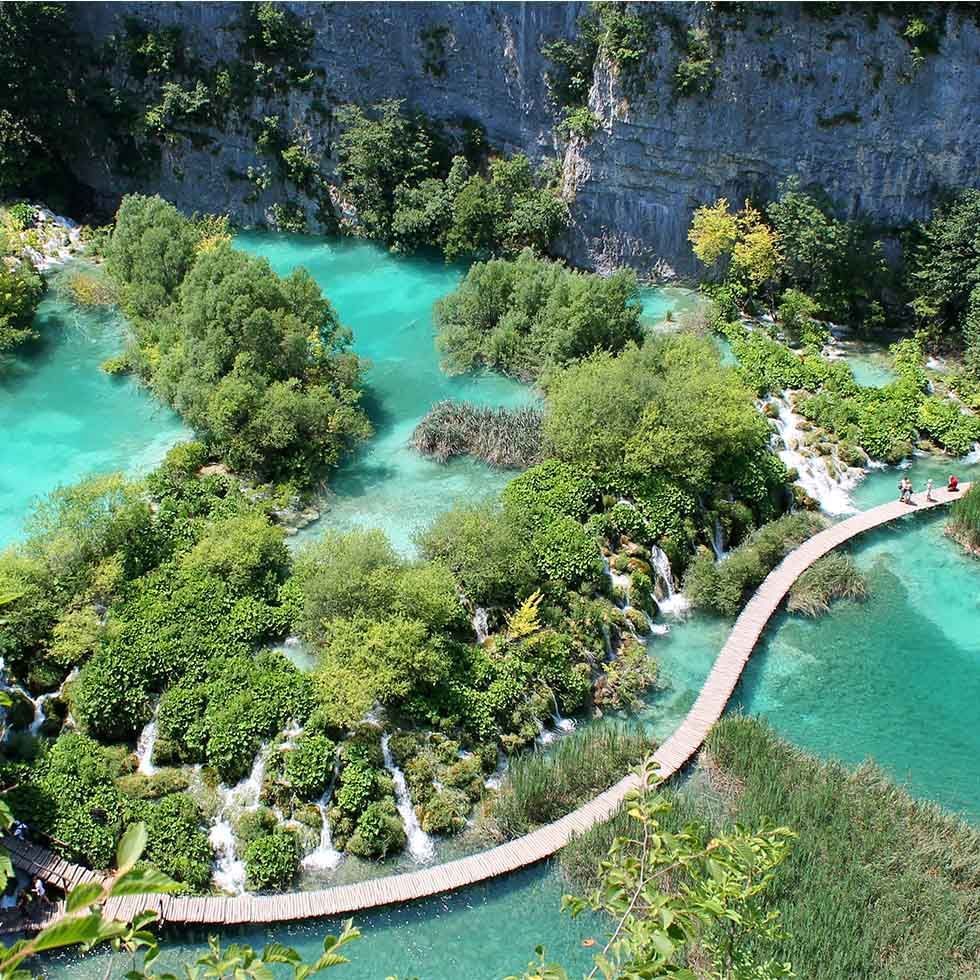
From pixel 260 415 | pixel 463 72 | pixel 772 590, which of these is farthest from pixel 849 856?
pixel 463 72

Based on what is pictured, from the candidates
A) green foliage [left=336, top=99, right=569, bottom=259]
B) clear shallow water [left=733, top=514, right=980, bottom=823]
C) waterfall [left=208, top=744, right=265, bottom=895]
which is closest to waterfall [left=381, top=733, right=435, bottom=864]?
waterfall [left=208, top=744, right=265, bottom=895]

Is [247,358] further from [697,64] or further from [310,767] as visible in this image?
[697,64]

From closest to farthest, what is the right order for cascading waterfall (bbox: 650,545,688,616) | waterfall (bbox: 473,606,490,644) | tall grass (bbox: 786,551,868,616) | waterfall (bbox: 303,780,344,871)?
waterfall (bbox: 303,780,344,871) < waterfall (bbox: 473,606,490,644) < tall grass (bbox: 786,551,868,616) < cascading waterfall (bbox: 650,545,688,616)

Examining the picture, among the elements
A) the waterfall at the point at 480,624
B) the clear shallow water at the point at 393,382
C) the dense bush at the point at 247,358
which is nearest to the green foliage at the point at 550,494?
the clear shallow water at the point at 393,382

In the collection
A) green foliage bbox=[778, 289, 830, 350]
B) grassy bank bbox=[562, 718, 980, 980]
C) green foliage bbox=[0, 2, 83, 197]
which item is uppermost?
green foliage bbox=[0, 2, 83, 197]

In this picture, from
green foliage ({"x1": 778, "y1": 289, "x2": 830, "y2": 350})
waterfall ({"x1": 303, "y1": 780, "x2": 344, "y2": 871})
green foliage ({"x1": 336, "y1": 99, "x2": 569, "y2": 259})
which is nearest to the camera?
waterfall ({"x1": 303, "y1": 780, "x2": 344, "y2": 871})

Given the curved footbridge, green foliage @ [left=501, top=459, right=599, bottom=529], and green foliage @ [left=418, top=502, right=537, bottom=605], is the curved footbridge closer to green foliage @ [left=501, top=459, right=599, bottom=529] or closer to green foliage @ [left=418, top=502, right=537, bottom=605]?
green foliage @ [left=418, top=502, right=537, bottom=605]

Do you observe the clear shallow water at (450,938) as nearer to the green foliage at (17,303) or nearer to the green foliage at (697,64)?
the green foliage at (17,303)

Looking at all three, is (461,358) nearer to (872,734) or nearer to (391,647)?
(391,647)
